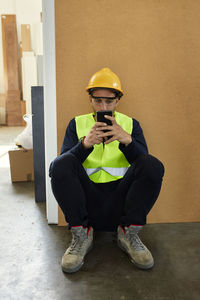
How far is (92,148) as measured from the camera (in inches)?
62.0

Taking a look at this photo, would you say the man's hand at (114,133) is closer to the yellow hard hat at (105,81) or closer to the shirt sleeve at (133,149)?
the shirt sleeve at (133,149)

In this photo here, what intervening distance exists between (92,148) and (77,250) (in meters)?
0.56

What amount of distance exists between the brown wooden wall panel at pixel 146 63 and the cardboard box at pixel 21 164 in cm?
102

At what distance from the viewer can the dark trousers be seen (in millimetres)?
1505

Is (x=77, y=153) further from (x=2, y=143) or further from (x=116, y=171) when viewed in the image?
(x=2, y=143)

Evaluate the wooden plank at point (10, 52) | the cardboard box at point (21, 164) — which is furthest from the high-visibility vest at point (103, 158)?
the wooden plank at point (10, 52)

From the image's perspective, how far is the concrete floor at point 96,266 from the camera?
4.43 feet

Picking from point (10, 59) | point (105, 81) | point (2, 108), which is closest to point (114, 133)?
point (105, 81)

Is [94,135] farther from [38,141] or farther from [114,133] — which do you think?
[38,141]

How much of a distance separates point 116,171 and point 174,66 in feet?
2.55

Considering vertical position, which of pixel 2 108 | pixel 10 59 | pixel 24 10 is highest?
pixel 24 10

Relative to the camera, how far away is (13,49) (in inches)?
266

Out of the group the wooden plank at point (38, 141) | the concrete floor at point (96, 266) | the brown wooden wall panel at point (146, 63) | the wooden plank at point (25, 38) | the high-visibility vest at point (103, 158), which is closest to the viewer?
the concrete floor at point (96, 266)

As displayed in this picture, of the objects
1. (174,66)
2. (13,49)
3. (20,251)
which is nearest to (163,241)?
(20,251)
